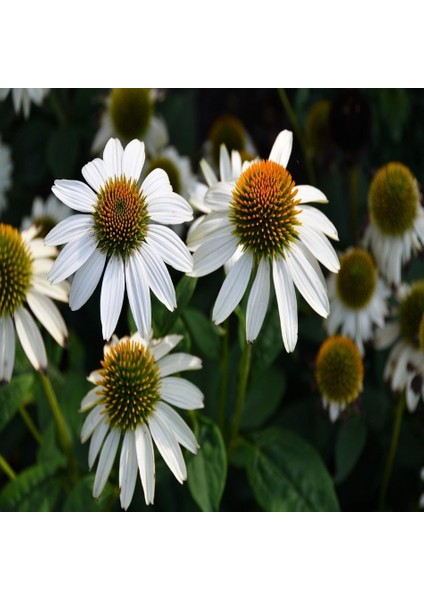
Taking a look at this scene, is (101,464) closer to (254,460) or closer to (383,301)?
(254,460)

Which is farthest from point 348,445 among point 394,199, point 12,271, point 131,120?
point 131,120

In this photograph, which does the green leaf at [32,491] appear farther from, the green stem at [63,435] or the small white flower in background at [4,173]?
the small white flower in background at [4,173]

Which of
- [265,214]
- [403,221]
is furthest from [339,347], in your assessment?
[265,214]

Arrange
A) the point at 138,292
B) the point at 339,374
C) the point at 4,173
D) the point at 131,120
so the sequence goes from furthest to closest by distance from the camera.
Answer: the point at 4,173 → the point at 131,120 → the point at 339,374 → the point at 138,292

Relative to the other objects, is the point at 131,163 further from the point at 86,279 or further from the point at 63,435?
the point at 63,435

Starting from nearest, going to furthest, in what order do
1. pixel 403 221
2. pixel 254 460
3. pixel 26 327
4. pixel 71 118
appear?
pixel 26 327 → pixel 254 460 → pixel 403 221 → pixel 71 118

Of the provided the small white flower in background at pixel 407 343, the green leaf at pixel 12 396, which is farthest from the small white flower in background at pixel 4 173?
the small white flower in background at pixel 407 343
